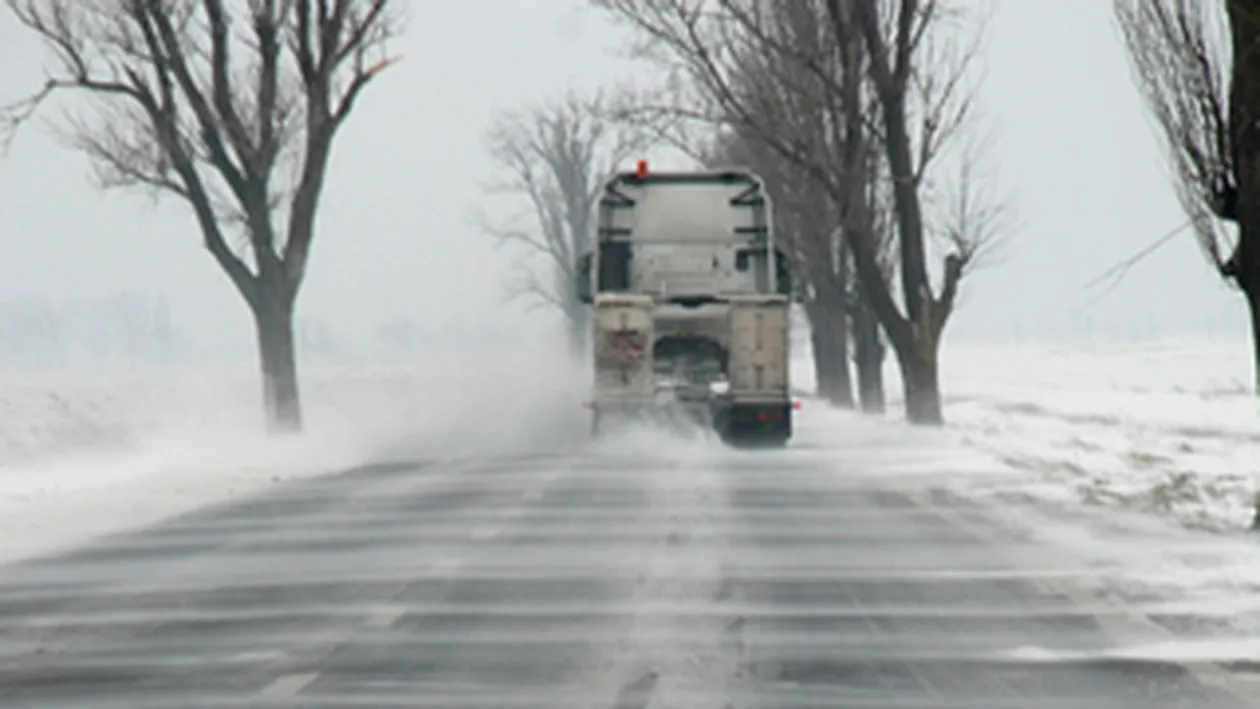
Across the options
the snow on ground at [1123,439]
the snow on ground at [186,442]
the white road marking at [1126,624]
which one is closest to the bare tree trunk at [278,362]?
the snow on ground at [186,442]

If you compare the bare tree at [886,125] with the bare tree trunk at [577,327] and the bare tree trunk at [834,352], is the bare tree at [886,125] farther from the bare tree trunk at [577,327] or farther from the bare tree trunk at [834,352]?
the bare tree trunk at [577,327]

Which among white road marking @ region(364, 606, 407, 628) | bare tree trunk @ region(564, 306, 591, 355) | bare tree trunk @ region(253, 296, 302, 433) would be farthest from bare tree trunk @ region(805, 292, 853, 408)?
white road marking @ region(364, 606, 407, 628)

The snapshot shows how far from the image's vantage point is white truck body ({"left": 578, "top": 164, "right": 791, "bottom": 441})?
20906 mm

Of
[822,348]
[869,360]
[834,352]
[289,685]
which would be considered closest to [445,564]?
Result: [289,685]

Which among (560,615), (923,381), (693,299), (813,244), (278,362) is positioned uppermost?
(813,244)

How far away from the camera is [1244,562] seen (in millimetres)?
9875

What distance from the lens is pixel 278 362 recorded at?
26891 millimetres

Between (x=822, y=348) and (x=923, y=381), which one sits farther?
(x=822, y=348)

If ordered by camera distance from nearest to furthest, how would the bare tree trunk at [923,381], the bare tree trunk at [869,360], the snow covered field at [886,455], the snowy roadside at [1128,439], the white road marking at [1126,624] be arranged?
the white road marking at [1126,624] → the snow covered field at [886,455] → the snowy roadside at [1128,439] → the bare tree trunk at [923,381] → the bare tree trunk at [869,360]

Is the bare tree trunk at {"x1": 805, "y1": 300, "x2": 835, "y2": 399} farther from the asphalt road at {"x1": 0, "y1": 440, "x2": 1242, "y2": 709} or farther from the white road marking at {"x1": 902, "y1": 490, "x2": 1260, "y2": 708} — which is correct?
the white road marking at {"x1": 902, "y1": 490, "x2": 1260, "y2": 708}

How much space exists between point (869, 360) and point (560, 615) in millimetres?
28960

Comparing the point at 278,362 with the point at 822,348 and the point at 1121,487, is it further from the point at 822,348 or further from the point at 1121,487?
the point at 822,348

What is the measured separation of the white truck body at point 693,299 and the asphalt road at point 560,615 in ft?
22.9

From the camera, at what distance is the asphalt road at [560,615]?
6.55 metres
